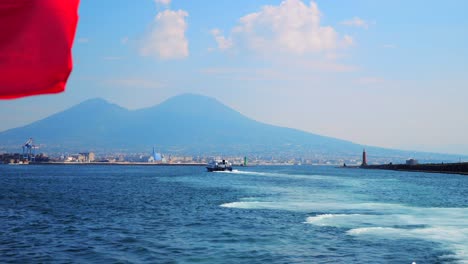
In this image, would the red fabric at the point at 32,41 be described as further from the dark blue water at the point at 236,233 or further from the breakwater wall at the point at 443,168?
the breakwater wall at the point at 443,168

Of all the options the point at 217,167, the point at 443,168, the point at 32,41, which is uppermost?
the point at 32,41

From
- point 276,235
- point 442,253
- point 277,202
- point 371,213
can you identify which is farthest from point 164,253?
point 277,202

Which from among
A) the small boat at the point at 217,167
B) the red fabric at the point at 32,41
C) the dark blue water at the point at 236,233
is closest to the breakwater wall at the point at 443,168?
the small boat at the point at 217,167

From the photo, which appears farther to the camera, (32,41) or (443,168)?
(443,168)

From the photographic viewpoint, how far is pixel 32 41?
2.92 metres

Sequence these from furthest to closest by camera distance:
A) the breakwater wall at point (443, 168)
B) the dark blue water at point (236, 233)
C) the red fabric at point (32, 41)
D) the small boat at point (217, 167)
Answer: the small boat at point (217, 167)
the breakwater wall at point (443, 168)
the dark blue water at point (236, 233)
the red fabric at point (32, 41)

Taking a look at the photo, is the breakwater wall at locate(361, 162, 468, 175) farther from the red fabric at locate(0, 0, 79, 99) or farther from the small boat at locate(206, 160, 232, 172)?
the red fabric at locate(0, 0, 79, 99)

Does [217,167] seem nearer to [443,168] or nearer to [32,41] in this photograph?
[443,168]

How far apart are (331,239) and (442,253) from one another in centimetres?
473

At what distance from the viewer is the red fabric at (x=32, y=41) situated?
112 inches

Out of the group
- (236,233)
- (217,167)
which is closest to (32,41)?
(236,233)

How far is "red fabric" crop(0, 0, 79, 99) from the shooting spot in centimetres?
286

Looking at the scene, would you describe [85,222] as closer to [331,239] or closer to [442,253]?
[331,239]

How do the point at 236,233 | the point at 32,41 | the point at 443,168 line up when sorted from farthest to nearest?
the point at 443,168
the point at 236,233
the point at 32,41
